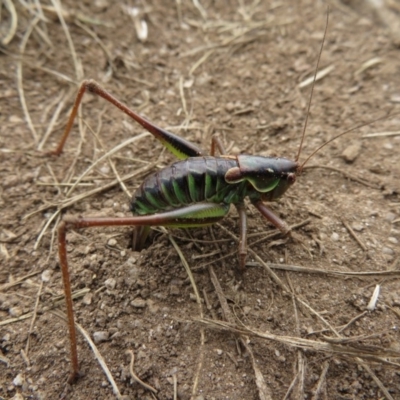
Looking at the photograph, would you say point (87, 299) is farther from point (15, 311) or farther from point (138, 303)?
point (15, 311)

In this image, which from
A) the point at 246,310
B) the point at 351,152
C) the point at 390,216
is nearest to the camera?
the point at 246,310

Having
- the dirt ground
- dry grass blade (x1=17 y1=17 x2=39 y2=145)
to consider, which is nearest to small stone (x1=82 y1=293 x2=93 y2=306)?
the dirt ground

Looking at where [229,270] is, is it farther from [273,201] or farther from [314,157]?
[314,157]

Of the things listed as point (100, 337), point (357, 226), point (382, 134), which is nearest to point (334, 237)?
point (357, 226)

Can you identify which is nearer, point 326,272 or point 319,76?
point 326,272

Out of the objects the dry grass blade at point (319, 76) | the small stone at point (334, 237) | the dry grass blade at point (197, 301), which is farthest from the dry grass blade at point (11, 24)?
the small stone at point (334, 237)

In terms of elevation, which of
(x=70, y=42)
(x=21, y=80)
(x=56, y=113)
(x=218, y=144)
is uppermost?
(x=70, y=42)

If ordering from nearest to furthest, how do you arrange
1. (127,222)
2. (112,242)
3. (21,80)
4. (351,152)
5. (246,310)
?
(127,222)
(246,310)
(112,242)
(351,152)
(21,80)

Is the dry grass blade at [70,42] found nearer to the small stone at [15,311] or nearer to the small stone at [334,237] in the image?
the small stone at [15,311]
